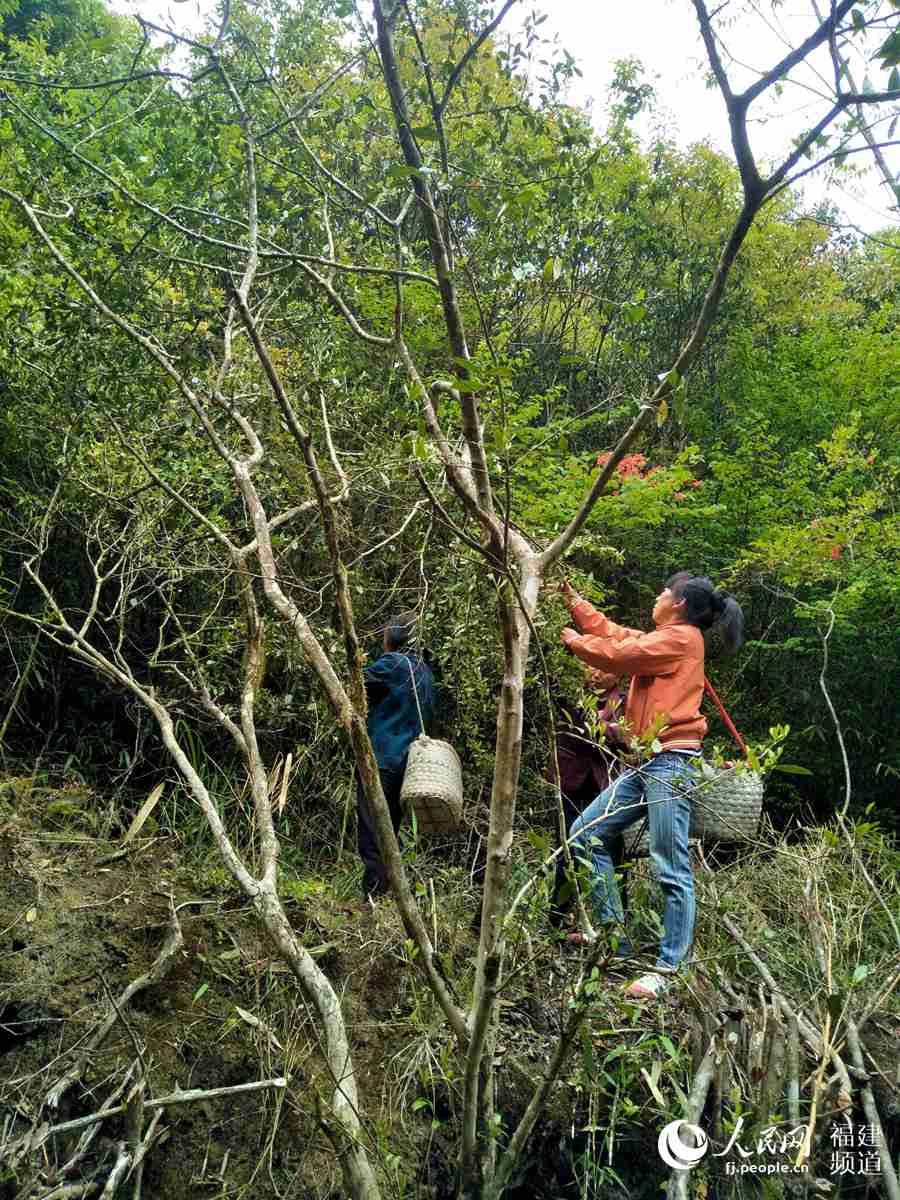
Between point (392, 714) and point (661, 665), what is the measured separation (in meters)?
1.59

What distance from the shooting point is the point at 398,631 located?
5199mm

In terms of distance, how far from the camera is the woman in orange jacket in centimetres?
391

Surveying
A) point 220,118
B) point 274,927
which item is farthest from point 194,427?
point 274,927

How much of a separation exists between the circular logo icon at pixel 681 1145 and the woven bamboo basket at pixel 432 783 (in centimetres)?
202

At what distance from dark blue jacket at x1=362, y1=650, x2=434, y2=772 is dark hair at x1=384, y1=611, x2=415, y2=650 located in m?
0.07

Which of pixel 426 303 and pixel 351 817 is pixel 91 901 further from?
pixel 426 303

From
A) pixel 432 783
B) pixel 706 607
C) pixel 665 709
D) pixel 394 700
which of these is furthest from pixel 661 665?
pixel 394 700

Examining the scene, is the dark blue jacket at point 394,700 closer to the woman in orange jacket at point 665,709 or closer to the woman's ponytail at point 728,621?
the woman in orange jacket at point 665,709

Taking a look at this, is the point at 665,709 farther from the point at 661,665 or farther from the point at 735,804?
the point at 735,804

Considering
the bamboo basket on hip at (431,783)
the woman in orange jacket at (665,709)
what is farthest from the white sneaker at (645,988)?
the bamboo basket on hip at (431,783)

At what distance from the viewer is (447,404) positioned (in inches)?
241

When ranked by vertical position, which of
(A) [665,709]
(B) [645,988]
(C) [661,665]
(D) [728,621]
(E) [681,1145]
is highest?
(D) [728,621]

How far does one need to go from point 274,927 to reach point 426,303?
5.84m

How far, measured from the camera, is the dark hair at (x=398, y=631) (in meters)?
5.20
